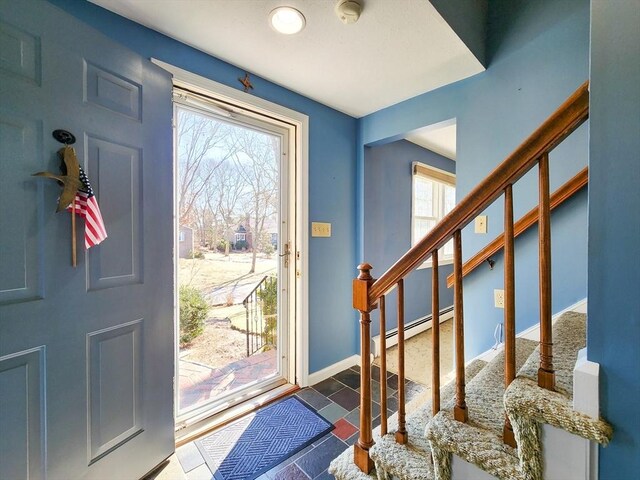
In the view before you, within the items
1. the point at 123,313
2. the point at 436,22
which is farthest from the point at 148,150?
the point at 436,22

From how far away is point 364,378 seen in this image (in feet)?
3.97

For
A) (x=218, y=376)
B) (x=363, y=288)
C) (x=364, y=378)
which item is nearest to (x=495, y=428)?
(x=364, y=378)

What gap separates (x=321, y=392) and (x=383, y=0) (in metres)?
2.54

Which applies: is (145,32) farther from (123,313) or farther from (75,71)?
(123,313)

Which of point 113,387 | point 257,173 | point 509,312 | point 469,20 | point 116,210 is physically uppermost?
point 469,20

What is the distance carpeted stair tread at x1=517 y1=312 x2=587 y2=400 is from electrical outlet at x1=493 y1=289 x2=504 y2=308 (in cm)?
36

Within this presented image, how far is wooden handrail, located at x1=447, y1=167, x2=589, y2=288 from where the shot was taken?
1369 mm

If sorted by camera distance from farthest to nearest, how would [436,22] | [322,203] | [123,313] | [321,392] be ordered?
[322,203] < [321,392] < [436,22] < [123,313]

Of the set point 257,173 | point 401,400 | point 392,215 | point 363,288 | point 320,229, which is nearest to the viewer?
point 401,400

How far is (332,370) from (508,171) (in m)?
2.16

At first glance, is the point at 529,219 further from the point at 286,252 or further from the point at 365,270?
the point at 286,252

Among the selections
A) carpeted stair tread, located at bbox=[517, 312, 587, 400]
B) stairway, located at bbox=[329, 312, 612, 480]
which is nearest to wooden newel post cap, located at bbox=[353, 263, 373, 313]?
stairway, located at bbox=[329, 312, 612, 480]

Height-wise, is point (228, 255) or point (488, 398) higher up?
point (228, 255)

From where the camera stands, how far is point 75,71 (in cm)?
109
